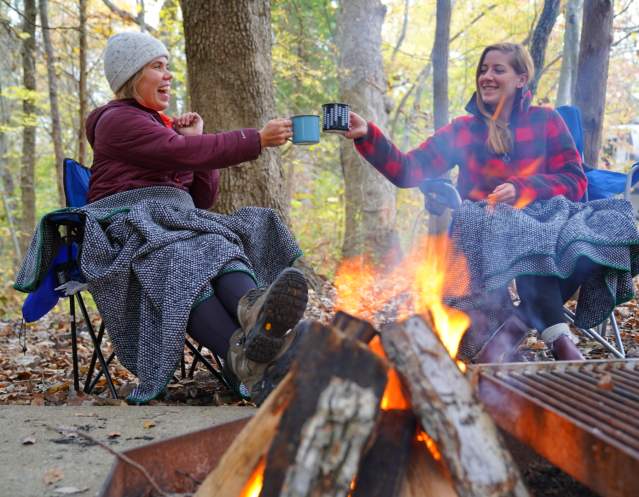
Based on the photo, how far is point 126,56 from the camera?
2.51 meters

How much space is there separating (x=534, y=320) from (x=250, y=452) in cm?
157

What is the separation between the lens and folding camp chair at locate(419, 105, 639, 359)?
2.81 m

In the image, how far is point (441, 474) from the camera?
128cm

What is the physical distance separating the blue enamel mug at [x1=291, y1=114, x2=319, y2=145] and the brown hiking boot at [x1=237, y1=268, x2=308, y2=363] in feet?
2.51

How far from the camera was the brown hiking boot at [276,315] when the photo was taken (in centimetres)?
174

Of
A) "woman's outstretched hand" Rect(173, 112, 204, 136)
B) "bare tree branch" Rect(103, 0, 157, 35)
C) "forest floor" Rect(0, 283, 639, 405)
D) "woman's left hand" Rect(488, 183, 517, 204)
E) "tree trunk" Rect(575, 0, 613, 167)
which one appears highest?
"bare tree branch" Rect(103, 0, 157, 35)

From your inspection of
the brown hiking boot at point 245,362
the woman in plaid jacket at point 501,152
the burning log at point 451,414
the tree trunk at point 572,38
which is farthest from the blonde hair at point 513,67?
the tree trunk at point 572,38

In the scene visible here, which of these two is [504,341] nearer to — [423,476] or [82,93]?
[423,476]

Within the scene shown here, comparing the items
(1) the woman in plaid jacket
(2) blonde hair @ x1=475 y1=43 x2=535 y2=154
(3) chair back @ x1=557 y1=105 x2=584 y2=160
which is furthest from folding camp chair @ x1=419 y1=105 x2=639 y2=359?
(2) blonde hair @ x1=475 y1=43 x2=535 y2=154

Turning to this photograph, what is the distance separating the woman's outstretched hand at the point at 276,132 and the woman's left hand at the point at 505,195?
952mm

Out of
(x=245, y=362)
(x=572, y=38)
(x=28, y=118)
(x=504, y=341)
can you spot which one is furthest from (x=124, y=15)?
(x=245, y=362)

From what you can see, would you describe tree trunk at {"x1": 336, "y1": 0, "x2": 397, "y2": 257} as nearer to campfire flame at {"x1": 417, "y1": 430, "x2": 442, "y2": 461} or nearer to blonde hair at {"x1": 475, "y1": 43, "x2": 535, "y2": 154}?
blonde hair at {"x1": 475, "y1": 43, "x2": 535, "y2": 154}

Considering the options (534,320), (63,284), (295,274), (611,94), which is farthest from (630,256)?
(611,94)

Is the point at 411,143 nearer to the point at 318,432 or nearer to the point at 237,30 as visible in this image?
the point at 237,30
